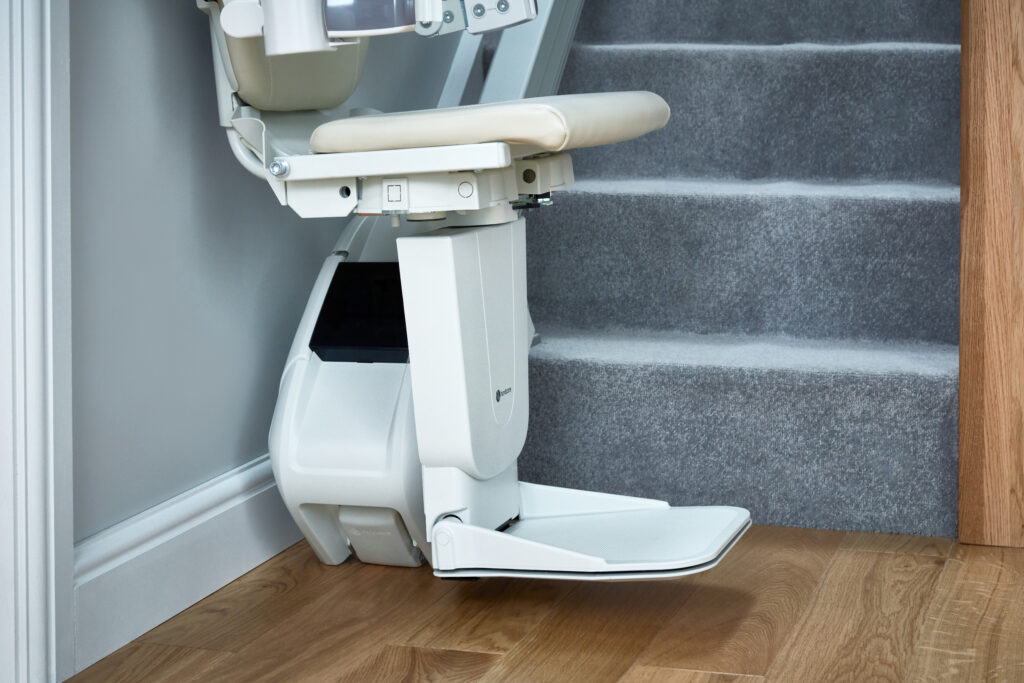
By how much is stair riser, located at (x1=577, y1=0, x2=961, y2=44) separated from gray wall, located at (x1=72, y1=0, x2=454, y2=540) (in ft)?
3.36

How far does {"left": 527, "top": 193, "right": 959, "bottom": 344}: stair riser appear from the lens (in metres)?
1.84

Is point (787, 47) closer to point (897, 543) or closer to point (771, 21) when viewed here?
point (771, 21)

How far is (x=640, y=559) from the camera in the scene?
1312mm

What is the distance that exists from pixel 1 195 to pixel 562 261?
1044mm

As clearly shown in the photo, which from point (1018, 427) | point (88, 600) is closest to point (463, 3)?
point (88, 600)

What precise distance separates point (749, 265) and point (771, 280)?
4 centimetres

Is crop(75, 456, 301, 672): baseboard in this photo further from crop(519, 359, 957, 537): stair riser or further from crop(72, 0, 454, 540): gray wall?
crop(519, 359, 957, 537): stair riser

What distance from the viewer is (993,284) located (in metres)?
1.61

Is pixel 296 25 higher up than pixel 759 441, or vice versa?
pixel 296 25

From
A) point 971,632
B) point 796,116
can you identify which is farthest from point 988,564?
point 796,116

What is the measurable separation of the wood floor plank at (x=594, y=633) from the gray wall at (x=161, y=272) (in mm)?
507

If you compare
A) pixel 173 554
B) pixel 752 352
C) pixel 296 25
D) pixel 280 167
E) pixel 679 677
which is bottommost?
pixel 679 677

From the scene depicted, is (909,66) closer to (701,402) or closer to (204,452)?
(701,402)

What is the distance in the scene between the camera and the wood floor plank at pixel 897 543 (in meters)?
1.61
